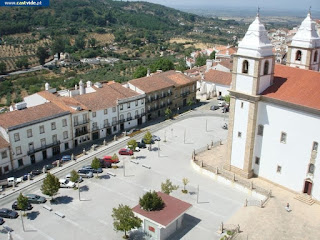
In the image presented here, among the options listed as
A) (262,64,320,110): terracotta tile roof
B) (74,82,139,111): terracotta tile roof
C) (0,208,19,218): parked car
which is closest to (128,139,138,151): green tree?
(74,82,139,111): terracotta tile roof

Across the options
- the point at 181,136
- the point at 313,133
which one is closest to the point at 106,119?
the point at 181,136

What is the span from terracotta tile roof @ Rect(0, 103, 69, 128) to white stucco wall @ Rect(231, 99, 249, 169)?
2802cm

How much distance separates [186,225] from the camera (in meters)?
41.0

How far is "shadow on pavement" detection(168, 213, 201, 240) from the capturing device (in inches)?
1541

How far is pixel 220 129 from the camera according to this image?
70.1 meters

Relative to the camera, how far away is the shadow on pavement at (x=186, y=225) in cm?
3913

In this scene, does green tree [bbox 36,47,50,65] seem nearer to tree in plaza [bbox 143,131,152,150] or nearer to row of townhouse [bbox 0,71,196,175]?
row of townhouse [bbox 0,71,196,175]

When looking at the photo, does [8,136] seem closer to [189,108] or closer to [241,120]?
[241,120]

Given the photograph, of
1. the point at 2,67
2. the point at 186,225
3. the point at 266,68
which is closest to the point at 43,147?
the point at 186,225

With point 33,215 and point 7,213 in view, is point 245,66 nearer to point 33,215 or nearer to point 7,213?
point 33,215

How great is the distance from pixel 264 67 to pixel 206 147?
18.5m

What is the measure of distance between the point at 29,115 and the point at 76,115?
314 inches

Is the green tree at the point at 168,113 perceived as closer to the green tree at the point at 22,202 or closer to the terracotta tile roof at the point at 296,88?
the terracotta tile roof at the point at 296,88

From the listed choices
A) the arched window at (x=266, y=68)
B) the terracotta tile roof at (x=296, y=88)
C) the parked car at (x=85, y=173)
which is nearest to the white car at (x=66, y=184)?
the parked car at (x=85, y=173)
